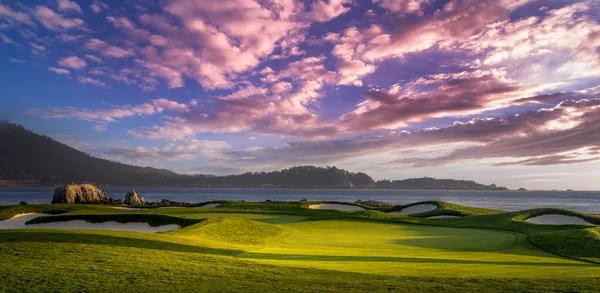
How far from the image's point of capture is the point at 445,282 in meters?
9.97

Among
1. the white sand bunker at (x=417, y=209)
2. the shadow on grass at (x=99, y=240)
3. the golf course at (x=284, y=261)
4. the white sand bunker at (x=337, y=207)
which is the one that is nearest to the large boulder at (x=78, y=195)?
the white sand bunker at (x=337, y=207)

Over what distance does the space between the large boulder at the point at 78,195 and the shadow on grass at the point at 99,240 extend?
1893 inches

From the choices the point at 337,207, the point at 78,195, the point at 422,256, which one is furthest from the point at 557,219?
the point at 78,195

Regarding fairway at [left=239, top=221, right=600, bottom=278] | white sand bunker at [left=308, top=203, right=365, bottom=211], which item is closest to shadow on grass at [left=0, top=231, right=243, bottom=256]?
fairway at [left=239, top=221, right=600, bottom=278]

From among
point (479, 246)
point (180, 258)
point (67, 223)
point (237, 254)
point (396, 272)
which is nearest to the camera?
point (396, 272)

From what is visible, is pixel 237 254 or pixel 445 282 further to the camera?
pixel 237 254

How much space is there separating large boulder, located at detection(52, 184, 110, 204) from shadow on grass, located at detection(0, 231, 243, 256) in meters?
48.1

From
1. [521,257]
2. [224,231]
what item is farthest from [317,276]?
[224,231]

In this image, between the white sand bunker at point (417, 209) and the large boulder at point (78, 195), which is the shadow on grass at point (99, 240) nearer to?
the white sand bunker at point (417, 209)

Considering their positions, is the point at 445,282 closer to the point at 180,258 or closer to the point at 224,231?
the point at 180,258

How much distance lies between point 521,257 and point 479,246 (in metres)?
3.63

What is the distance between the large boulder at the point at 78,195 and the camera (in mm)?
56459

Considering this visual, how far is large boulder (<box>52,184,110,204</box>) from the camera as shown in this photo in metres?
56.5

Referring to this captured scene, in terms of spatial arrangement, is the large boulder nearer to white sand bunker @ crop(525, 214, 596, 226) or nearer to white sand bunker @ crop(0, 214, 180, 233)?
white sand bunker @ crop(0, 214, 180, 233)
